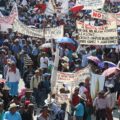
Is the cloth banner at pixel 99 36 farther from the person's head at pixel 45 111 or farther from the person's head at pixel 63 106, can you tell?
the person's head at pixel 45 111

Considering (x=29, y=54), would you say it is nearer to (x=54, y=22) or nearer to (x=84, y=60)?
(x=84, y=60)

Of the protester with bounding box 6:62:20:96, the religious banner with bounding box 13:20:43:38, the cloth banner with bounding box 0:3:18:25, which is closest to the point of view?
the protester with bounding box 6:62:20:96

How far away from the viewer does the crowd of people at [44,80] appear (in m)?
14.5

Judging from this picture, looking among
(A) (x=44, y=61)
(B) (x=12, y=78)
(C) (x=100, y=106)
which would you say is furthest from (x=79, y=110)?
(A) (x=44, y=61)

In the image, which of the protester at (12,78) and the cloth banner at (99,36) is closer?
the protester at (12,78)

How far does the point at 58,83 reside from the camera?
15836 mm

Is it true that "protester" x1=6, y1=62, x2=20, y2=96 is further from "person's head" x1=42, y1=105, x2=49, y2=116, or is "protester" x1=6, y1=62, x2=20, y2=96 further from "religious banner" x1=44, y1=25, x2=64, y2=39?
"person's head" x1=42, y1=105, x2=49, y2=116

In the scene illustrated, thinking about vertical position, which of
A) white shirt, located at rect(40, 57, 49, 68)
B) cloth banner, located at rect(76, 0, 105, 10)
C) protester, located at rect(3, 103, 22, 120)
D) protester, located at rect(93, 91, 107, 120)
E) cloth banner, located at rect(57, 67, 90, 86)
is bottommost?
protester, located at rect(93, 91, 107, 120)

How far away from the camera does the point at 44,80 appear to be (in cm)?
1809

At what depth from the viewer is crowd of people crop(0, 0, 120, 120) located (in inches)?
572

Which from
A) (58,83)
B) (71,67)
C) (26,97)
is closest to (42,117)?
(26,97)

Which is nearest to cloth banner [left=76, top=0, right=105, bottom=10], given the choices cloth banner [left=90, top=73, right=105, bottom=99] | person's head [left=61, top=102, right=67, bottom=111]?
cloth banner [left=90, top=73, right=105, bottom=99]

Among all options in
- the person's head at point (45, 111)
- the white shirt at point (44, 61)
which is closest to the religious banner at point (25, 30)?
the white shirt at point (44, 61)

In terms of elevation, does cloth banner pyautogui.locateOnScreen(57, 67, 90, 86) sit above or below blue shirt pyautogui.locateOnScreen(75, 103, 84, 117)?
above
